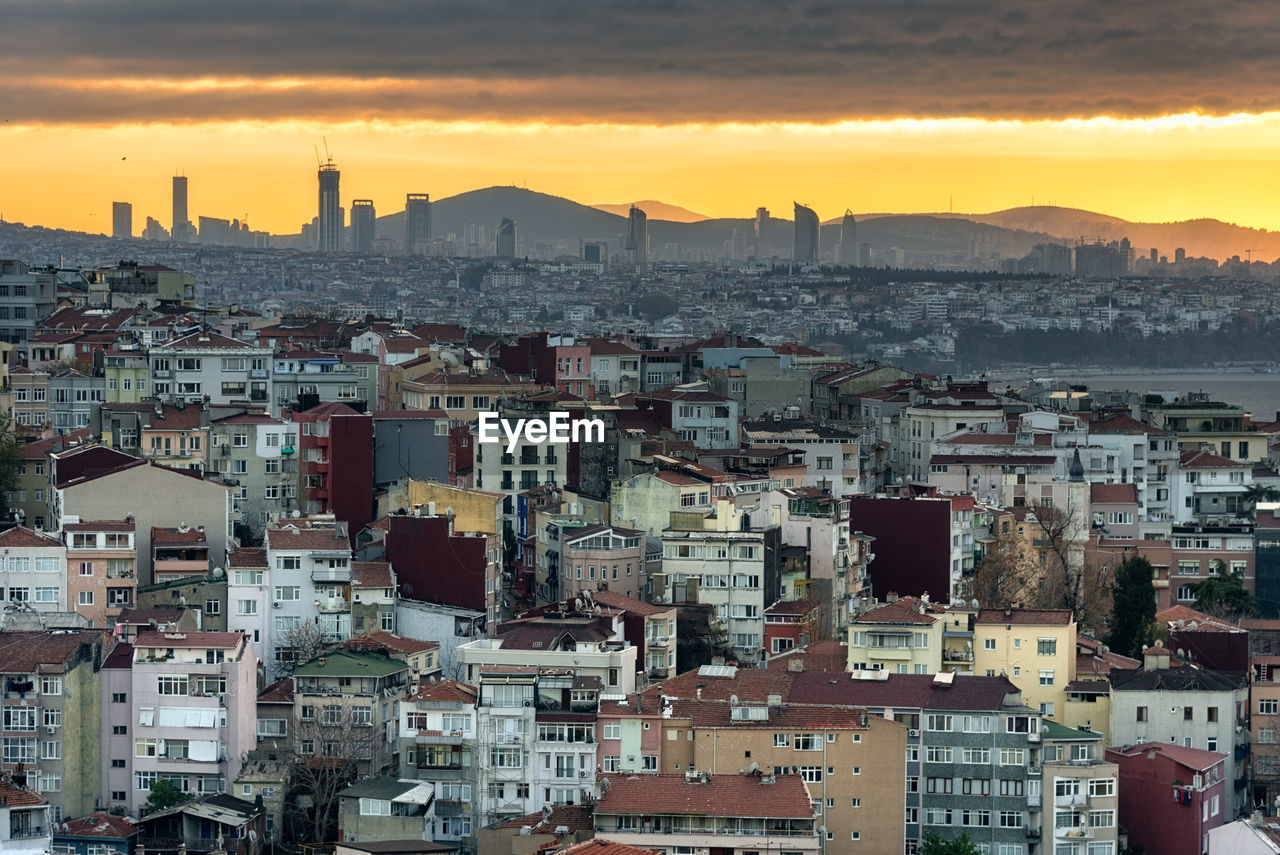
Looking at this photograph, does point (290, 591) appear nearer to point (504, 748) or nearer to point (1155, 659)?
point (504, 748)

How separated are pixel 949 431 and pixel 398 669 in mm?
23631

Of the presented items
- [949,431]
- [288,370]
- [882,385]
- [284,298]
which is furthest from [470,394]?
[284,298]

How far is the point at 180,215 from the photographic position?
636 ft

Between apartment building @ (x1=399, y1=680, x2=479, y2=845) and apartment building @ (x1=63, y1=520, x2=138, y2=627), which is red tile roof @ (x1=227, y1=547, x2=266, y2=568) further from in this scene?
apartment building @ (x1=399, y1=680, x2=479, y2=845)

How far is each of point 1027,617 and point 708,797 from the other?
23.4 ft

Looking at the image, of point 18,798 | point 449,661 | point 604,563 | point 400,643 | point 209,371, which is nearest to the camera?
point 18,798

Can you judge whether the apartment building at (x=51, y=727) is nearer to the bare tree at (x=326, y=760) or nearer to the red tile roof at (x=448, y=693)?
the bare tree at (x=326, y=760)

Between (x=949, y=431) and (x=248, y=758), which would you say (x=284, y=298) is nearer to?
(x=949, y=431)

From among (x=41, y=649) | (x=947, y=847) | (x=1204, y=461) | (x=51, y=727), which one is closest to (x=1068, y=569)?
(x=1204, y=461)

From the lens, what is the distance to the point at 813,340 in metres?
162

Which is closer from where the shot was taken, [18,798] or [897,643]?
[18,798]

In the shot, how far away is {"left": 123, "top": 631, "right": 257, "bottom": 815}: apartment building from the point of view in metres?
28.8

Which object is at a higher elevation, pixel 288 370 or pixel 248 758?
pixel 288 370

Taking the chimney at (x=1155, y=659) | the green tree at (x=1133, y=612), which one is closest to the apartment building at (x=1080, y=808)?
the chimney at (x=1155, y=659)
